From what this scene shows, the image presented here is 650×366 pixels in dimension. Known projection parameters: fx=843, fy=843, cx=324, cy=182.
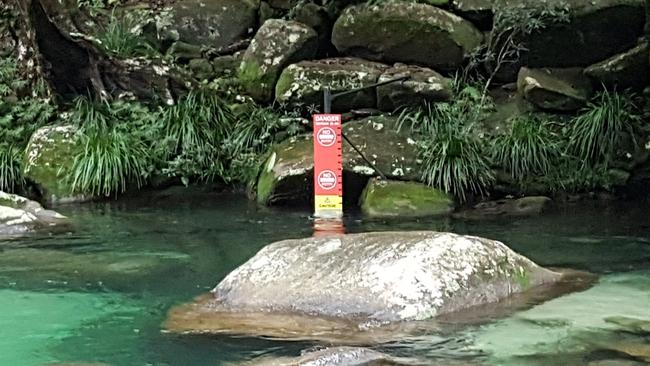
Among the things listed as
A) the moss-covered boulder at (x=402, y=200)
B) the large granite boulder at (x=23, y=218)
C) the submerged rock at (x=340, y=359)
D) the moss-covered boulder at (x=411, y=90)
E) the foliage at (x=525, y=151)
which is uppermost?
the moss-covered boulder at (x=411, y=90)

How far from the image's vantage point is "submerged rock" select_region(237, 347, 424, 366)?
12.1 feet

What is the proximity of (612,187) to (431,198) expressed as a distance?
210 centimetres

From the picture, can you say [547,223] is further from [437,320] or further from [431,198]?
[437,320]

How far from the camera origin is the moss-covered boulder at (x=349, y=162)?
8.95 metres

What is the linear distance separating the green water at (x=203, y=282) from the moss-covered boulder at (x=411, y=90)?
7.10ft

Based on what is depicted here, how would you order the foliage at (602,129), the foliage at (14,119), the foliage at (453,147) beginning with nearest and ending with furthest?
the foliage at (453,147), the foliage at (602,129), the foliage at (14,119)

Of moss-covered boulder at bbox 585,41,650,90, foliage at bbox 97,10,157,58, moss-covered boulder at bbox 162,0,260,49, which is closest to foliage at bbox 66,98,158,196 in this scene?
foliage at bbox 97,10,157,58

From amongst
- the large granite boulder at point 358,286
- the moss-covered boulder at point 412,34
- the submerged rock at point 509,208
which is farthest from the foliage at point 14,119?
the large granite boulder at point 358,286

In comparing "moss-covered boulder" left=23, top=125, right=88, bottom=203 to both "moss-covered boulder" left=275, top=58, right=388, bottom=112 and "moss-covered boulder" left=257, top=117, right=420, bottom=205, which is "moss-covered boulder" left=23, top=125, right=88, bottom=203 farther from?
"moss-covered boulder" left=275, top=58, right=388, bottom=112

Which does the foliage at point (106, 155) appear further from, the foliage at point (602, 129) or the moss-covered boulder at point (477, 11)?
the foliage at point (602, 129)

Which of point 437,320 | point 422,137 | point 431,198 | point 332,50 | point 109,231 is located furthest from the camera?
point 332,50

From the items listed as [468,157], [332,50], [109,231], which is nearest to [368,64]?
[332,50]

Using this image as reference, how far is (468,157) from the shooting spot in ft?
29.9

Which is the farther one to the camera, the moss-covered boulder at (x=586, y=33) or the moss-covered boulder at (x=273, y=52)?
the moss-covered boulder at (x=273, y=52)
